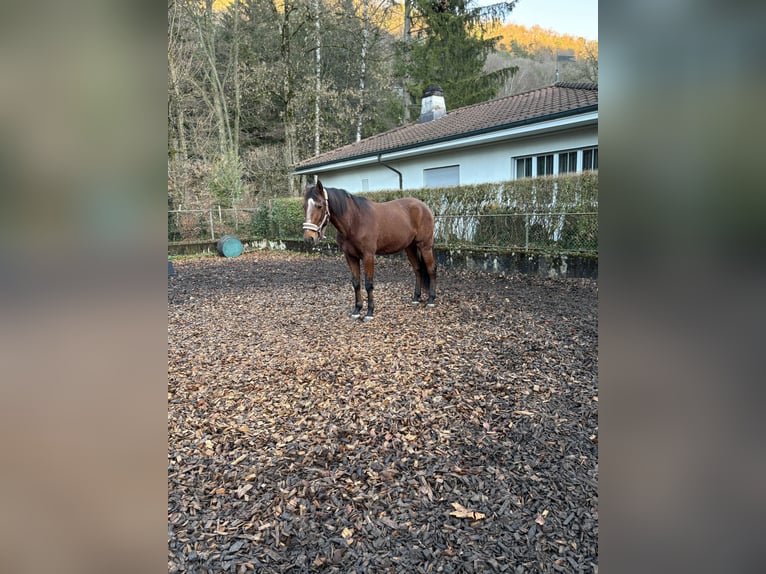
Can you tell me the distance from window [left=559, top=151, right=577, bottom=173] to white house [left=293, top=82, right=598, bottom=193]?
0.07ft

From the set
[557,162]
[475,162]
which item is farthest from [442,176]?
[557,162]

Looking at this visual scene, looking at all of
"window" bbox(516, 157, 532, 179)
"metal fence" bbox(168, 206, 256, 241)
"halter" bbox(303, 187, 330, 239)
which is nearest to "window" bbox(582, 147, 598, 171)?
"window" bbox(516, 157, 532, 179)

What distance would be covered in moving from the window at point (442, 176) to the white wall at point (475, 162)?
125 mm

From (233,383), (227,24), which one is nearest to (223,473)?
(233,383)

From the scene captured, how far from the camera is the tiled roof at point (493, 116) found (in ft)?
35.5

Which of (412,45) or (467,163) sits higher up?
(412,45)

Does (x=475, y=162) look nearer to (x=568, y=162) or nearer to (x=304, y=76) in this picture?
(x=568, y=162)

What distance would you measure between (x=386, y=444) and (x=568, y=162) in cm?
950

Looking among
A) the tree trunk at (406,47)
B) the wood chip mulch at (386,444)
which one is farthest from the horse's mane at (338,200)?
the tree trunk at (406,47)

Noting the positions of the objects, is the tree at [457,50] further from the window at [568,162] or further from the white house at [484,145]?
the window at [568,162]

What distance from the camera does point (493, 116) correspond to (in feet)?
44.0
